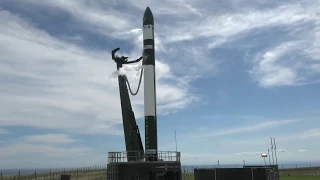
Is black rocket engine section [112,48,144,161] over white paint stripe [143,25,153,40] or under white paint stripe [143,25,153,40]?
under

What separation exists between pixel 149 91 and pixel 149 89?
0.66 ft

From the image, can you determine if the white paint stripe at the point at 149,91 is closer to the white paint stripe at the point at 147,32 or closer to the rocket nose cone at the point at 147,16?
the white paint stripe at the point at 147,32

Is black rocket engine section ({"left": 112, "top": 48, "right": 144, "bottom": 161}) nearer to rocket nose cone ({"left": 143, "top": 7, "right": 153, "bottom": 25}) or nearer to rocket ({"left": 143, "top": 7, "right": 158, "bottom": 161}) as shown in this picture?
rocket ({"left": 143, "top": 7, "right": 158, "bottom": 161})

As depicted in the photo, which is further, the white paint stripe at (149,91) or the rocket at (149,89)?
the white paint stripe at (149,91)

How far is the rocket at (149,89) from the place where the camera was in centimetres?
3050

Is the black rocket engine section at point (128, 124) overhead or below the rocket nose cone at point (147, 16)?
below

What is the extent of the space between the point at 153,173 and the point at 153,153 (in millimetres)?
3733

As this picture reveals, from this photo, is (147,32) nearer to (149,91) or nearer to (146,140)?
(149,91)

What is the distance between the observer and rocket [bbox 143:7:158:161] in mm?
30500

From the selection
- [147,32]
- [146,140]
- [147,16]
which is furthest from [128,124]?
[147,16]

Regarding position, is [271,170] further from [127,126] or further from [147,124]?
[127,126]

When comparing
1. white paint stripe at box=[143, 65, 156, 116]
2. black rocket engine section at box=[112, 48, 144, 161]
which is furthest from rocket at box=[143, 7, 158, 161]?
black rocket engine section at box=[112, 48, 144, 161]

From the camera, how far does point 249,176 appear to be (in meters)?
29.0

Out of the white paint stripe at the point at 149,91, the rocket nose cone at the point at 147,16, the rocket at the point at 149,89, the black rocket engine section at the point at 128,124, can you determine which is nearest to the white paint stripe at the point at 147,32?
the rocket at the point at 149,89
